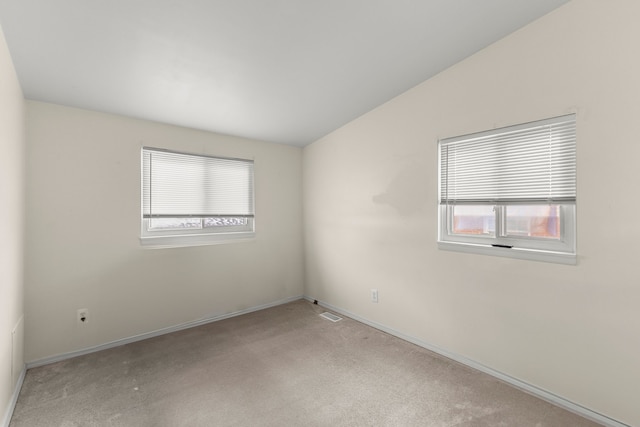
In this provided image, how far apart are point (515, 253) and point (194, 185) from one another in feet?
10.4

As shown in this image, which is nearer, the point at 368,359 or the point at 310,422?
the point at 310,422

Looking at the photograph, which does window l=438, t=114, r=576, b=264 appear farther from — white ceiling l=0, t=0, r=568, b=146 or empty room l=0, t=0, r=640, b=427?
white ceiling l=0, t=0, r=568, b=146

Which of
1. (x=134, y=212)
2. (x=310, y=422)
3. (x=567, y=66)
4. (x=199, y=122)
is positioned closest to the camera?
(x=310, y=422)

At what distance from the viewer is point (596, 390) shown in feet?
5.87

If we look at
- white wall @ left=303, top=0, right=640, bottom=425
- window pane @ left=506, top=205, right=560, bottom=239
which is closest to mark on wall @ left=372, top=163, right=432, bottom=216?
white wall @ left=303, top=0, right=640, bottom=425

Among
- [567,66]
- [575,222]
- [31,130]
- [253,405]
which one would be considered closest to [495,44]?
[567,66]

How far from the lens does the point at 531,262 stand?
2062 mm

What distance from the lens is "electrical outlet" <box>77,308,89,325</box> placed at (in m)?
2.57

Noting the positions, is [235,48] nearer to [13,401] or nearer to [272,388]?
[272,388]

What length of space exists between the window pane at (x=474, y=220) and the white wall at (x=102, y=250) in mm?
→ 2492

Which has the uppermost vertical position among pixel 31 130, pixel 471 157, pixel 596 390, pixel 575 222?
pixel 31 130

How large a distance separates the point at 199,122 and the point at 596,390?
3.89m

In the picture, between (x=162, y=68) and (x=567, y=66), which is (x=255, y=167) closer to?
(x=162, y=68)

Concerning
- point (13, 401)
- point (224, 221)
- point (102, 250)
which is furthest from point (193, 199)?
point (13, 401)
